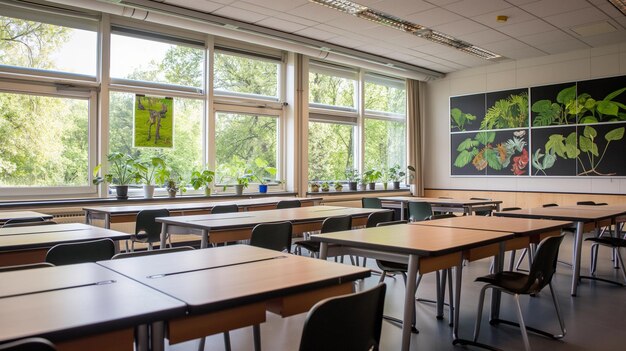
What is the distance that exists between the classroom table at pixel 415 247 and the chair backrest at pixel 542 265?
0.25 meters

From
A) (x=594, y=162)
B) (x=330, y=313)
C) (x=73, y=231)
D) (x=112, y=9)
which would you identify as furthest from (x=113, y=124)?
(x=594, y=162)

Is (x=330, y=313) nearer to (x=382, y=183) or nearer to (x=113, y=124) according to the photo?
(x=113, y=124)

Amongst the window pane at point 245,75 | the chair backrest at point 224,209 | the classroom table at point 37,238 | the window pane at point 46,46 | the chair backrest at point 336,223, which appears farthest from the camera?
Result: the window pane at point 245,75

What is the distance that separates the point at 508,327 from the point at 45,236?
317cm

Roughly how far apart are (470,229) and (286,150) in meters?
5.52

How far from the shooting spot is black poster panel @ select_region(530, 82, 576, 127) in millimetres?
8641

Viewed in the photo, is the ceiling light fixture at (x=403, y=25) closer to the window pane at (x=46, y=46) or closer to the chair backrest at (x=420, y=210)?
the chair backrest at (x=420, y=210)

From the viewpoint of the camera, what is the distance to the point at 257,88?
8.26m

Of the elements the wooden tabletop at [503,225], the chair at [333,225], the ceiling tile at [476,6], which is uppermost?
the ceiling tile at [476,6]

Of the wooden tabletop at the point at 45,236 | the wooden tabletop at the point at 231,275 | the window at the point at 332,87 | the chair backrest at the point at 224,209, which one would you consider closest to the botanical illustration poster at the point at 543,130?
the window at the point at 332,87

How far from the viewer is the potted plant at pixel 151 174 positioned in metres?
6.55

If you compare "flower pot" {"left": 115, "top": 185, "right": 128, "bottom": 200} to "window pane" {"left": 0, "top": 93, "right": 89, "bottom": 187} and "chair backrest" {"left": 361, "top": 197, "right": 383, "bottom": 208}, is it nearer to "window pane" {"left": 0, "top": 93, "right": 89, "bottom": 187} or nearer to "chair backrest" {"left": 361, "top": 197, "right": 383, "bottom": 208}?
"window pane" {"left": 0, "top": 93, "right": 89, "bottom": 187}

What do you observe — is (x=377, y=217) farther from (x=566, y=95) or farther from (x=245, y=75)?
(x=566, y=95)

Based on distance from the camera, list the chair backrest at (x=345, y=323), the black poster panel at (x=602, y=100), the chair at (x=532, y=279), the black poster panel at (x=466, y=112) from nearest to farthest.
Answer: the chair backrest at (x=345, y=323)
the chair at (x=532, y=279)
the black poster panel at (x=602, y=100)
the black poster panel at (x=466, y=112)
